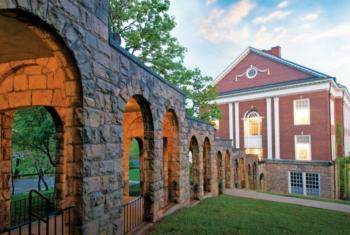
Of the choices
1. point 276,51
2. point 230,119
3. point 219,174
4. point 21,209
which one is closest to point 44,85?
point 21,209

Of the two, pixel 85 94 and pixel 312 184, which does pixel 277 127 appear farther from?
pixel 85 94

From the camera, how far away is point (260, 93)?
24.3m

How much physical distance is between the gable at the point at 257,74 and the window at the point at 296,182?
8267 mm

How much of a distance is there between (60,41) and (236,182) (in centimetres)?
1629

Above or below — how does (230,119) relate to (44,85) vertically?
above

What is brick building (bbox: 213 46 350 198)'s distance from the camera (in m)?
21.1

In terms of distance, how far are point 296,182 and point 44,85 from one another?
71.5 feet

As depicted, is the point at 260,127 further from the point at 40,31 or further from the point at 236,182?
the point at 40,31

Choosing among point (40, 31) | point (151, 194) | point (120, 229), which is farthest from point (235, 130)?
point (40, 31)

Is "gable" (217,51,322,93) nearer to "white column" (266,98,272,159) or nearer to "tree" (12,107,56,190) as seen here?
"white column" (266,98,272,159)

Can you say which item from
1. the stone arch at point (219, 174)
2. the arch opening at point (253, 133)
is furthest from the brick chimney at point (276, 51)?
the stone arch at point (219, 174)

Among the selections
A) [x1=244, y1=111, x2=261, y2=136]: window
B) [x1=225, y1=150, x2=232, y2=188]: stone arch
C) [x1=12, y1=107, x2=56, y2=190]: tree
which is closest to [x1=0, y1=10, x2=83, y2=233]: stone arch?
[x1=12, y1=107, x2=56, y2=190]: tree

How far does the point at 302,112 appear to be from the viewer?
22.2 m

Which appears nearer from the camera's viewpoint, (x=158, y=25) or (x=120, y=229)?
(x=120, y=229)
